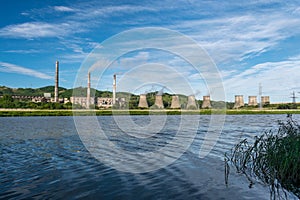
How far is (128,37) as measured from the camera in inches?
651

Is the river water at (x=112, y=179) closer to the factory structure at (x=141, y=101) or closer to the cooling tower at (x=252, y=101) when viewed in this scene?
the factory structure at (x=141, y=101)

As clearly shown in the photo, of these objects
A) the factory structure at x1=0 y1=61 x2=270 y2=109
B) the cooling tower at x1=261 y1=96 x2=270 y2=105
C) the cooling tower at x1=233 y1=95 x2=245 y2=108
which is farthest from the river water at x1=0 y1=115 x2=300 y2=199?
the cooling tower at x1=261 y1=96 x2=270 y2=105

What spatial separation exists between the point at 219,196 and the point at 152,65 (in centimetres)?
1283

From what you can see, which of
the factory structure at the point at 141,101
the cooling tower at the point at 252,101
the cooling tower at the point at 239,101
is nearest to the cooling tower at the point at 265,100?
the factory structure at the point at 141,101

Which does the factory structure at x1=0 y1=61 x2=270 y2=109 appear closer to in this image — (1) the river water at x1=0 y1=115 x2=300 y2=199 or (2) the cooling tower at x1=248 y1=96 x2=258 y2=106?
(2) the cooling tower at x1=248 y1=96 x2=258 y2=106

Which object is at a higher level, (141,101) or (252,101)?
(252,101)

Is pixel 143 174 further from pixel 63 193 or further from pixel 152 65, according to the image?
pixel 152 65

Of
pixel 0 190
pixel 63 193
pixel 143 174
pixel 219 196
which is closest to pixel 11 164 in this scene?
pixel 0 190

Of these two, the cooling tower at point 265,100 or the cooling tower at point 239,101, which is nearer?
the cooling tower at point 239,101

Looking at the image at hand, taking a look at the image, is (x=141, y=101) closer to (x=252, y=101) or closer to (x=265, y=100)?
(x=252, y=101)

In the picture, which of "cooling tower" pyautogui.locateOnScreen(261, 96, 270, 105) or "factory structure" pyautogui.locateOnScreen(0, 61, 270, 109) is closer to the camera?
"factory structure" pyautogui.locateOnScreen(0, 61, 270, 109)

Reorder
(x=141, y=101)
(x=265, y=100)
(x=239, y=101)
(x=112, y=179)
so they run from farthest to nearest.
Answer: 1. (x=265, y=100)
2. (x=239, y=101)
3. (x=141, y=101)
4. (x=112, y=179)

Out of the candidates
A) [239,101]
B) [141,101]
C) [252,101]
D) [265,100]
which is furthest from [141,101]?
[265,100]

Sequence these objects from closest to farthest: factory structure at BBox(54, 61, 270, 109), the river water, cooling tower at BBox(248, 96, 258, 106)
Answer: the river water → factory structure at BBox(54, 61, 270, 109) → cooling tower at BBox(248, 96, 258, 106)
